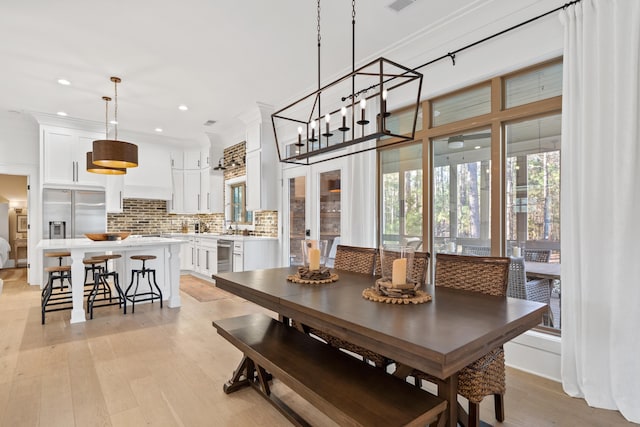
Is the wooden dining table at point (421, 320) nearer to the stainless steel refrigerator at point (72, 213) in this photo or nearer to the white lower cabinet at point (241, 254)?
the white lower cabinet at point (241, 254)

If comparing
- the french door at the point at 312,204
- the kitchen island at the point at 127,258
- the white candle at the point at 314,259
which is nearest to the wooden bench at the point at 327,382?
the white candle at the point at 314,259

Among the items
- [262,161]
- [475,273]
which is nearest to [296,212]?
[262,161]

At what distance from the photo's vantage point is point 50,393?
2400 millimetres

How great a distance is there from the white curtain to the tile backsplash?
633 centimetres

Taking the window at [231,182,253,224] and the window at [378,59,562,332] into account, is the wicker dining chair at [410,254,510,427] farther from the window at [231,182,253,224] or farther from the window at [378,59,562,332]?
the window at [231,182,253,224]

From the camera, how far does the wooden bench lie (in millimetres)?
1396

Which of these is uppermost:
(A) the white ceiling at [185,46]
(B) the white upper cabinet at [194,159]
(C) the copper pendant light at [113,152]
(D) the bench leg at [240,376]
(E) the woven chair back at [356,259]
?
(A) the white ceiling at [185,46]

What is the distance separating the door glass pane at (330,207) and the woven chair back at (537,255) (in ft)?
7.61

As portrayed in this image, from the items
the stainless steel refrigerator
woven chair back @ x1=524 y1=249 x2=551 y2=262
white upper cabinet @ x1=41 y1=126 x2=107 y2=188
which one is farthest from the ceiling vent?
the stainless steel refrigerator

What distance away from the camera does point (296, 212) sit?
18.1 feet

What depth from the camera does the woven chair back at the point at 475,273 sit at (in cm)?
202

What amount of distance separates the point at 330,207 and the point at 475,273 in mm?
2864

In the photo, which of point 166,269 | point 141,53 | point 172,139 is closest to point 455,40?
point 141,53

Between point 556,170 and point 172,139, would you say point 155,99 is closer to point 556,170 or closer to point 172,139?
point 172,139
